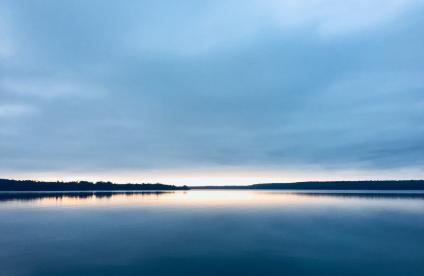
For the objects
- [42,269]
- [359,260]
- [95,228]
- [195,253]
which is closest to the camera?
[42,269]

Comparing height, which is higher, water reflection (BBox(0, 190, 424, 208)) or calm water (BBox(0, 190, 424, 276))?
calm water (BBox(0, 190, 424, 276))

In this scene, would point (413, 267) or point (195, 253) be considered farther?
point (195, 253)

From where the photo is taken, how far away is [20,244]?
17.7m

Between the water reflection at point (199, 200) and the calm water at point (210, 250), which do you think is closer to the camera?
the calm water at point (210, 250)

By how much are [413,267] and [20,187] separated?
182 m

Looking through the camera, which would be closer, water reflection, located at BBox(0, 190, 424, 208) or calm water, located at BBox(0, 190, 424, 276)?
calm water, located at BBox(0, 190, 424, 276)

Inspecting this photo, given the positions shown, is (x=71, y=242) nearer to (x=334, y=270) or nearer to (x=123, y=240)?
(x=123, y=240)

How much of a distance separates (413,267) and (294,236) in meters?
8.41

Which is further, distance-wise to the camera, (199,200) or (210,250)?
(199,200)

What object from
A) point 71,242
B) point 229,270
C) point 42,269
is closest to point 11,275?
point 42,269

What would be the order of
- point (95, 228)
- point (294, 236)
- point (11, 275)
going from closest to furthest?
point (11, 275), point (294, 236), point (95, 228)

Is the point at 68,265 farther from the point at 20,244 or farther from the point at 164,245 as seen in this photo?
the point at 20,244

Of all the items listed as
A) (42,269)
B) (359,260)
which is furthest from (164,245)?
(359,260)

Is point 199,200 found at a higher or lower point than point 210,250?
lower
